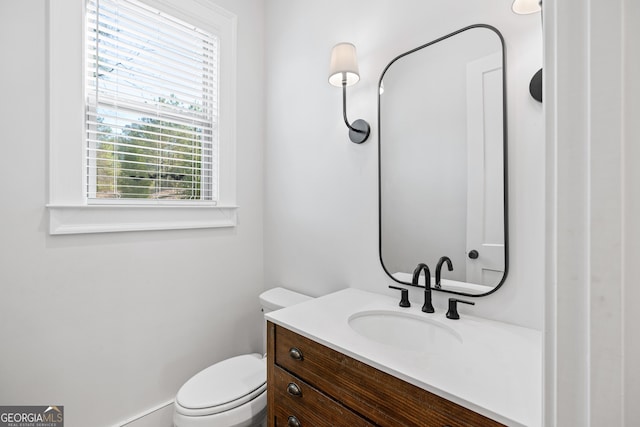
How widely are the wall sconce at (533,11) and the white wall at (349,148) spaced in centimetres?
2

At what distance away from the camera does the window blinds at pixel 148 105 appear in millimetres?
1466

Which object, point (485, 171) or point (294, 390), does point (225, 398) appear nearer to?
point (294, 390)

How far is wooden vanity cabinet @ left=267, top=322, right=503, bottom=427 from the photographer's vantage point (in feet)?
2.33

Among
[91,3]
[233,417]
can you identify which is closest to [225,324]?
[233,417]

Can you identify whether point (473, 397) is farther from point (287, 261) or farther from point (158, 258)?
point (158, 258)

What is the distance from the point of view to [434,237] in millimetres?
1230

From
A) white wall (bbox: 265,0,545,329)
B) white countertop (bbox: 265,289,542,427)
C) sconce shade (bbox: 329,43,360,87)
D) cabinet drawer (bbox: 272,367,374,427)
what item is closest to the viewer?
white countertop (bbox: 265,289,542,427)

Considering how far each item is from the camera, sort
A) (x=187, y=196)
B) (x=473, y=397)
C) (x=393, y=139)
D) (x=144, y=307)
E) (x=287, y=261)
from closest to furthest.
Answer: (x=473, y=397) < (x=393, y=139) < (x=144, y=307) < (x=187, y=196) < (x=287, y=261)

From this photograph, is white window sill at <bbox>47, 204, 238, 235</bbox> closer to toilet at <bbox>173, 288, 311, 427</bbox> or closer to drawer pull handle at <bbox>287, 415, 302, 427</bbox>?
toilet at <bbox>173, 288, 311, 427</bbox>

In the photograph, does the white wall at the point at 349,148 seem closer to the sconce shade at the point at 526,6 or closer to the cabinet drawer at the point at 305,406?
the sconce shade at the point at 526,6

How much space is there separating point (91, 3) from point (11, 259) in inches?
48.4

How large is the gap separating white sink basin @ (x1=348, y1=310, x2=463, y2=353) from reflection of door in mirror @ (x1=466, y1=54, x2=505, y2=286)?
0.77ft

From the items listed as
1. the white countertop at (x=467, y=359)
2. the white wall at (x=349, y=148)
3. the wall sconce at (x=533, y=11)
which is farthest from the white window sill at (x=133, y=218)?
the wall sconce at (x=533, y=11)

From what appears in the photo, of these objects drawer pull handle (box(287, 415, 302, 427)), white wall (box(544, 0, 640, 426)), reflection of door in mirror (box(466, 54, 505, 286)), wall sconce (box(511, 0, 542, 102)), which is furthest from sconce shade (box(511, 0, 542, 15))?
drawer pull handle (box(287, 415, 302, 427))
